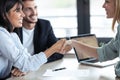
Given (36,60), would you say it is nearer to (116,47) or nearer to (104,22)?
(116,47)

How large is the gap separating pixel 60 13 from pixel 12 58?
135 centimetres

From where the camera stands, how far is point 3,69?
1.94 meters

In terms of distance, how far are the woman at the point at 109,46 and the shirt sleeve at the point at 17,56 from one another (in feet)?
1.28

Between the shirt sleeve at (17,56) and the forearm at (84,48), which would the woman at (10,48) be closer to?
the shirt sleeve at (17,56)

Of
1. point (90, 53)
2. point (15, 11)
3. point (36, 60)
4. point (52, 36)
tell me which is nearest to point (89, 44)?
point (90, 53)

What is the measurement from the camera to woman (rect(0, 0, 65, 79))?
5.97 ft

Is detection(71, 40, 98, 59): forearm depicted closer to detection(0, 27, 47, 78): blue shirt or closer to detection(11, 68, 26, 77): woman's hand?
detection(0, 27, 47, 78): blue shirt

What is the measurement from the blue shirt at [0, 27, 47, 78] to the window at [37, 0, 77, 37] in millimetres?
1148

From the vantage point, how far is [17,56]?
1.85m

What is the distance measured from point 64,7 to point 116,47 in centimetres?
130

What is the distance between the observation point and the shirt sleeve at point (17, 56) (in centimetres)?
181

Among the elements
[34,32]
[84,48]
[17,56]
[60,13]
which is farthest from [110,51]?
[60,13]

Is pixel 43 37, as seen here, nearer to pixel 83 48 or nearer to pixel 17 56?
pixel 83 48

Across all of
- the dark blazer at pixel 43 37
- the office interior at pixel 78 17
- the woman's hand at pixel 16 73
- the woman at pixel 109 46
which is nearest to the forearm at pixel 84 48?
the woman at pixel 109 46
